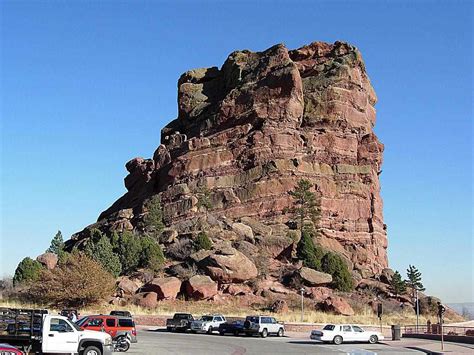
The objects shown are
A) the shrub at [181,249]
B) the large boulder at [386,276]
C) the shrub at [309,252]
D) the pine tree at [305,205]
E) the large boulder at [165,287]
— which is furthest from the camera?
the pine tree at [305,205]

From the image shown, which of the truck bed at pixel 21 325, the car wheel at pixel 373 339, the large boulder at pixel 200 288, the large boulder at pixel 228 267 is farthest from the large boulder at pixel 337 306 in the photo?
the truck bed at pixel 21 325

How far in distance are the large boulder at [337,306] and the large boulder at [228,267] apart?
28.0 ft

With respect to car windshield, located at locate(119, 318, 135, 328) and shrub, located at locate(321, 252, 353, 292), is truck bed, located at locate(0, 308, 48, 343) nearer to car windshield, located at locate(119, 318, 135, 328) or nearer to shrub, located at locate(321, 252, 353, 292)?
car windshield, located at locate(119, 318, 135, 328)

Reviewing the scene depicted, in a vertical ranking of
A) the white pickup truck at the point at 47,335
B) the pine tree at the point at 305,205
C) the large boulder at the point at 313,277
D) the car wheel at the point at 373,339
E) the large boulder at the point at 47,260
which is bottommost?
the car wheel at the point at 373,339

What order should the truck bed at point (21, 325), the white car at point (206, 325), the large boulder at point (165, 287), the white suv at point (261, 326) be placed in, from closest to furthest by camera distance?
the truck bed at point (21, 325) → the white suv at point (261, 326) → the white car at point (206, 325) → the large boulder at point (165, 287)

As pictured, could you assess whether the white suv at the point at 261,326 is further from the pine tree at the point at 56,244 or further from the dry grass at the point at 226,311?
the pine tree at the point at 56,244

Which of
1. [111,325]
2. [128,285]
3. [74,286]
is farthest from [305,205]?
[111,325]

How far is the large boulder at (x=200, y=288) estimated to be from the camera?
6206cm

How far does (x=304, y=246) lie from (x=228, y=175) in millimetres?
23773

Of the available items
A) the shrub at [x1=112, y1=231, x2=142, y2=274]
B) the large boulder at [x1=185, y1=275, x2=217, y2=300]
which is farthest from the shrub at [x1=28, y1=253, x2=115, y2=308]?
the shrub at [x1=112, y1=231, x2=142, y2=274]

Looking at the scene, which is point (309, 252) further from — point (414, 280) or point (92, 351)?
point (92, 351)

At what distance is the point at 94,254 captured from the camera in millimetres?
68062

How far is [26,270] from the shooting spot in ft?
228

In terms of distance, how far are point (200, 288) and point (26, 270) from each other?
21.2m
